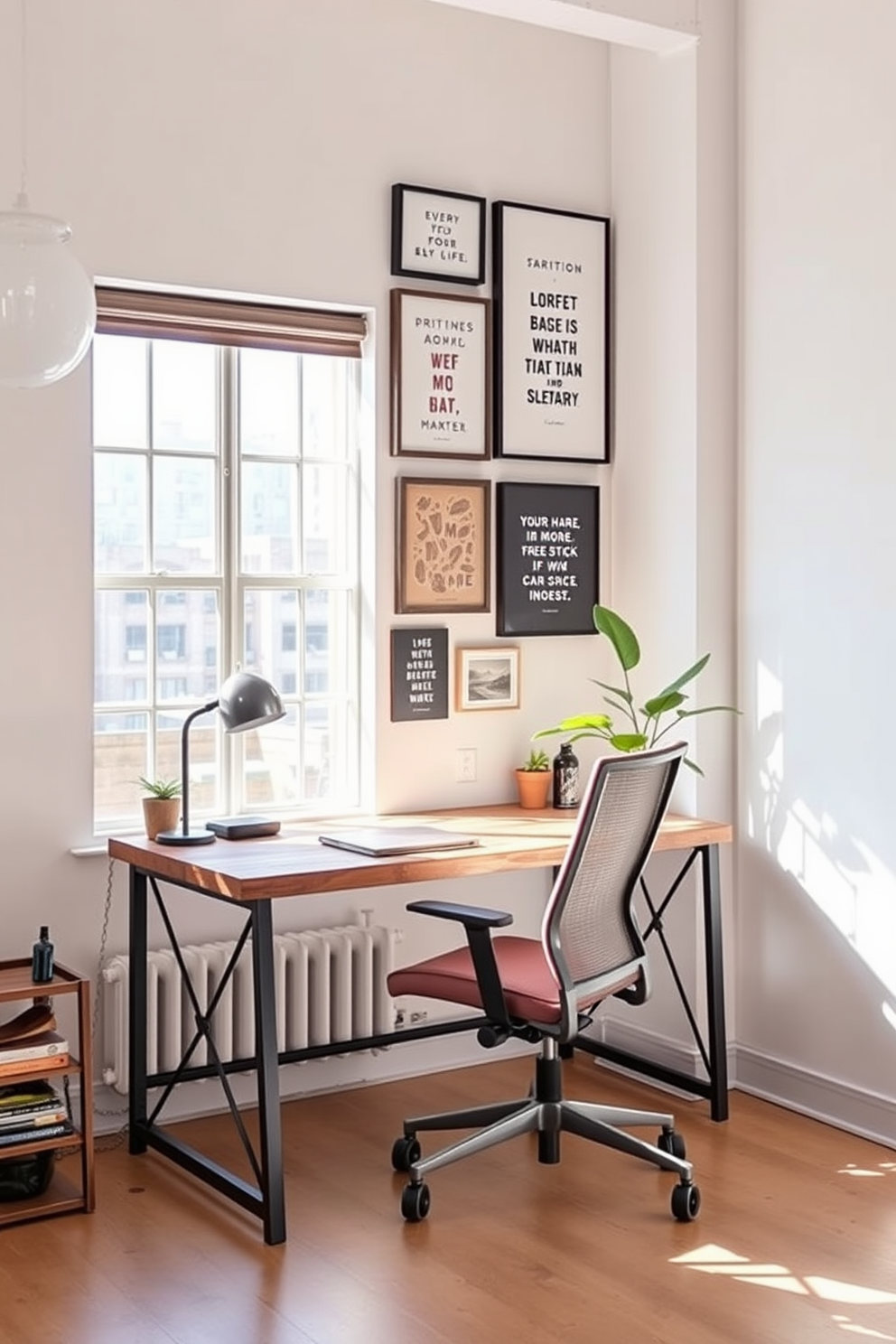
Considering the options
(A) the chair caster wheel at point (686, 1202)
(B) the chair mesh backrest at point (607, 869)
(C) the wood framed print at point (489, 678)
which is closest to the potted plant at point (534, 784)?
(C) the wood framed print at point (489, 678)

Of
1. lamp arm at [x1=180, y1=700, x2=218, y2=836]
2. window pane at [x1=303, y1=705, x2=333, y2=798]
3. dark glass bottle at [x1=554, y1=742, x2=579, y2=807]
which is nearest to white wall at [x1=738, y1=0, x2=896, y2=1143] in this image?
dark glass bottle at [x1=554, y1=742, x2=579, y2=807]

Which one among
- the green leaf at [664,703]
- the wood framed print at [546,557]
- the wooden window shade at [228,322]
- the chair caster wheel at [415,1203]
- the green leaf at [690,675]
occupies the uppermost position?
the wooden window shade at [228,322]

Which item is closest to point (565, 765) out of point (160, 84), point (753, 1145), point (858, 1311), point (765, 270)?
point (753, 1145)

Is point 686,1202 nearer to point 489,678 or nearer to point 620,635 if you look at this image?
point 620,635

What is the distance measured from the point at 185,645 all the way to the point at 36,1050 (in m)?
1.22

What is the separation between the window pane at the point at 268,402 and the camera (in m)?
4.41

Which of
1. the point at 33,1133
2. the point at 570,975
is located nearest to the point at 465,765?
the point at 570,975

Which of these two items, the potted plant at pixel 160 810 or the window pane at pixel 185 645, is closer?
the potted plant at pixel 160 810

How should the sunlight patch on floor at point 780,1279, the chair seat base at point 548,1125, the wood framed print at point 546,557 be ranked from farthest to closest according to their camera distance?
the wood framed print at point 546,557 < the chair seat base at point 548,1125 < the sunlight patch on floor at point 780,1279

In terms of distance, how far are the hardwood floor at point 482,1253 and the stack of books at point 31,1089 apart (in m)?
0.21

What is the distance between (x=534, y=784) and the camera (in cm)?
464

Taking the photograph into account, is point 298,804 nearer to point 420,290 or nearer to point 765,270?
point 420,290

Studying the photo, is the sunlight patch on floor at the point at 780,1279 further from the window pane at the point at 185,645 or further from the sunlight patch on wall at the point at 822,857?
the window pane at the point at 185,645

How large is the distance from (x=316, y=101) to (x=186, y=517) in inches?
46.7
